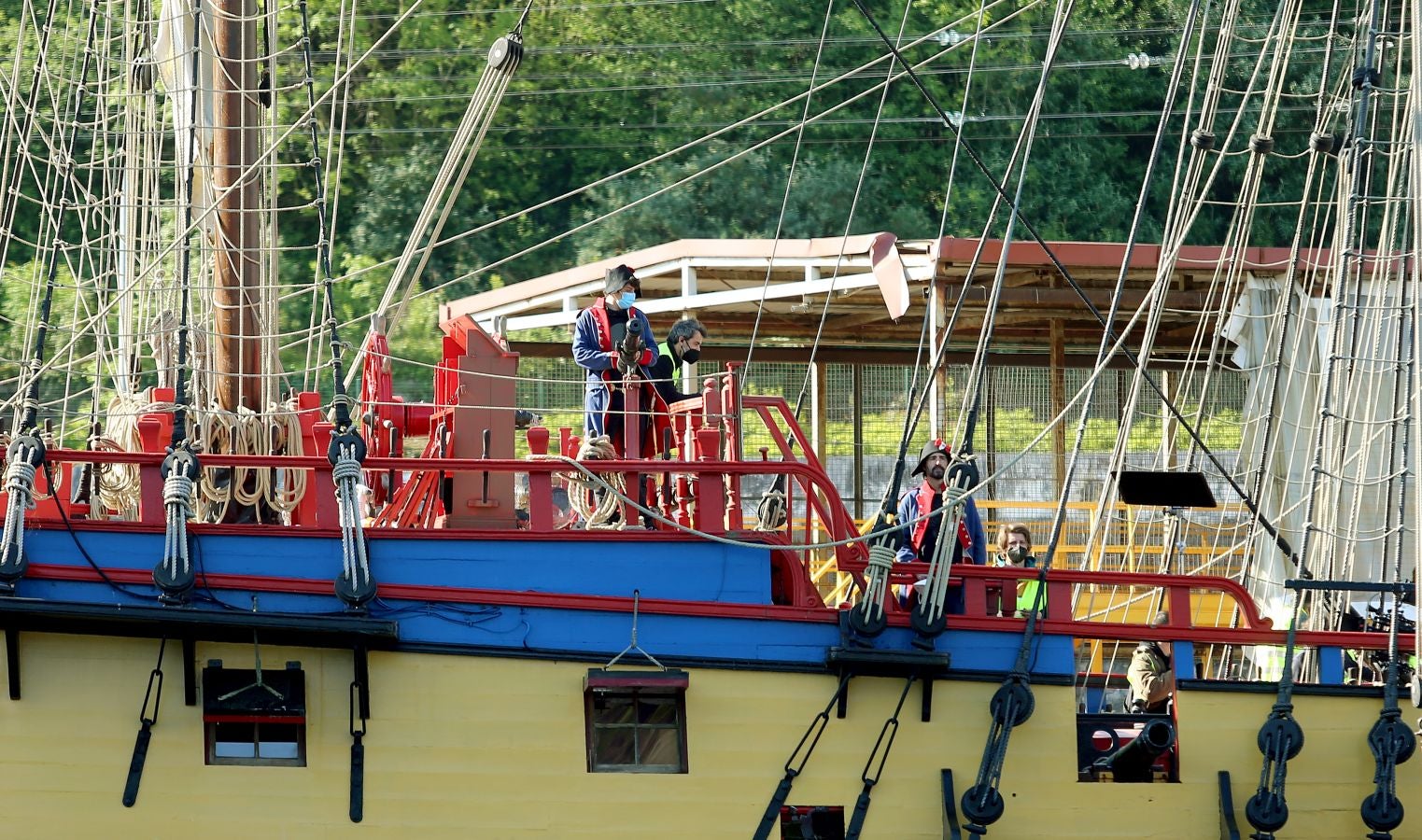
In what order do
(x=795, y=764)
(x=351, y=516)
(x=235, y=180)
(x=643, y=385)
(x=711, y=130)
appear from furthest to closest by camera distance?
(x=711, y=130)
(x=235, y=180)
(x=643, y=385)
(x=795, y=764)
(x=351, y=516)

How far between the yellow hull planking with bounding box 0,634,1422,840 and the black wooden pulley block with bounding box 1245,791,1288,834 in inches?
27.8

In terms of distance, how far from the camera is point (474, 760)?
9.30 metres

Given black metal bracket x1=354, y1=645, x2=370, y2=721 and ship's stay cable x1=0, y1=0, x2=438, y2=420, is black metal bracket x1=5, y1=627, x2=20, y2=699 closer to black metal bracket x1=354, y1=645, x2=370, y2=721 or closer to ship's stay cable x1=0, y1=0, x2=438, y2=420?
ship's stay cable x1=0, y1=0, x2=438, y2=420

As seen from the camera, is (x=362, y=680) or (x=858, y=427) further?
(x=858, y=427)

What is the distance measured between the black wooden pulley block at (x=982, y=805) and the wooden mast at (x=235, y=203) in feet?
15.2

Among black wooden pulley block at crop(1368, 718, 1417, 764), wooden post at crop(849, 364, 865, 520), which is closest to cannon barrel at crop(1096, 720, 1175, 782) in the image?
black wooden pulley block at crop(1368, 718, 1417, 764)

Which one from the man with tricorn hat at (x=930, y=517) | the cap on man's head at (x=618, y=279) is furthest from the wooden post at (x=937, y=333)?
the cap on man's head at (x=618, y=279)

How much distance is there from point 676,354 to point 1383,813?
4.28 meters

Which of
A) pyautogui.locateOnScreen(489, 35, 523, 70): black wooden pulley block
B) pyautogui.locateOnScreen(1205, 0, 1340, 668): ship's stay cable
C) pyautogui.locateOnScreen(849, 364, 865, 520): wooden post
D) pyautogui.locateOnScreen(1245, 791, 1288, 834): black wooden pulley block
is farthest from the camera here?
pyautogui.locateOnScreen(849, 364, 865, 520): wooden post

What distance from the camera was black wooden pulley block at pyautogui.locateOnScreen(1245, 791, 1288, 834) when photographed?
9.57 meters

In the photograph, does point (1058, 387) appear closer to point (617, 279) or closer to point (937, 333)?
point (937, 333)

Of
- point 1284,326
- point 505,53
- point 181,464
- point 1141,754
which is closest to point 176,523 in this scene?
point 181,464

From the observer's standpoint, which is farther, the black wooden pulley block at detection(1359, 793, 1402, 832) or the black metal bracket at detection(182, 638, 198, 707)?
the black wooden pulley block at detection(1359, 793, 1402, 832)

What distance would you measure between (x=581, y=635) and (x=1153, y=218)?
20071mm
